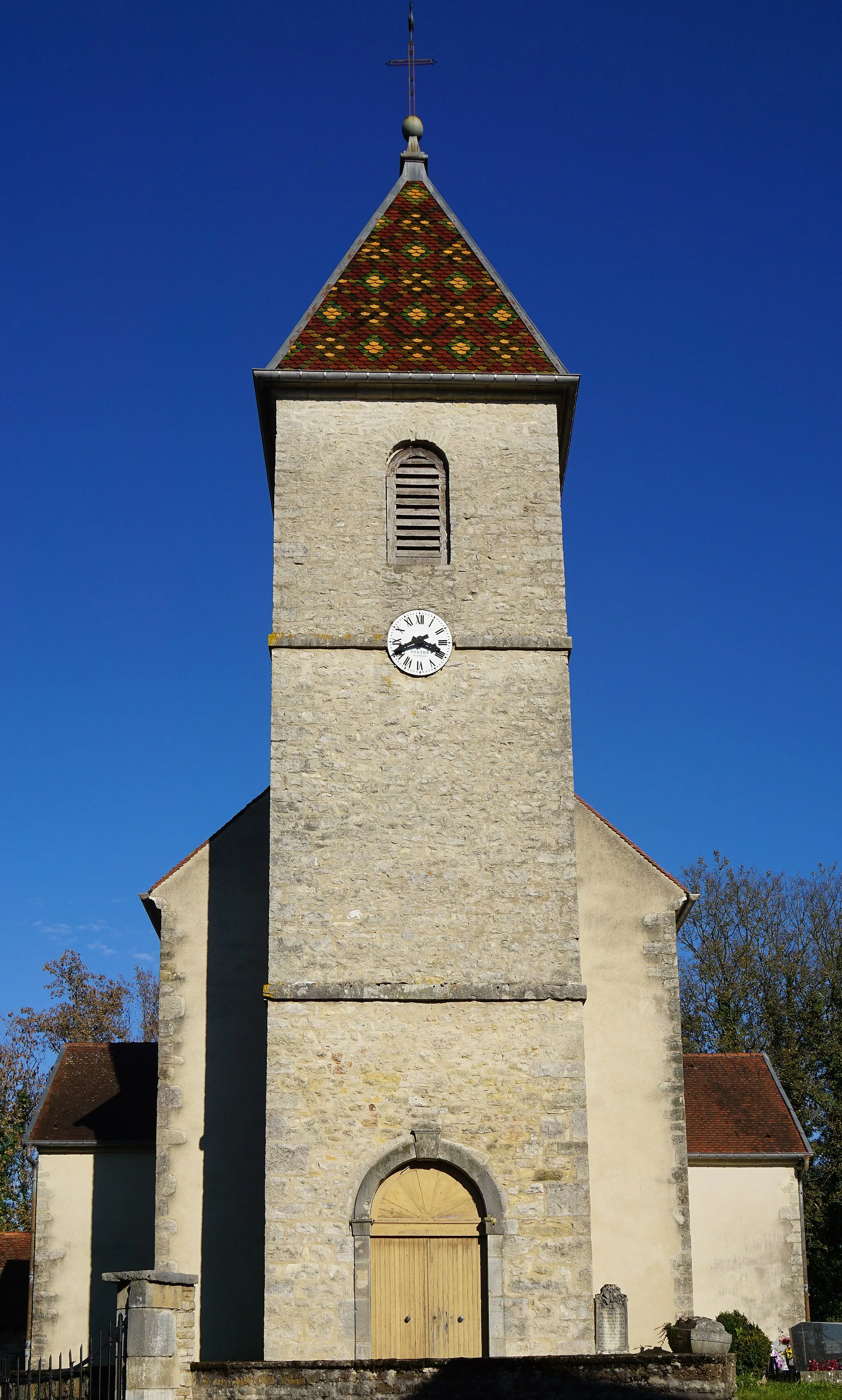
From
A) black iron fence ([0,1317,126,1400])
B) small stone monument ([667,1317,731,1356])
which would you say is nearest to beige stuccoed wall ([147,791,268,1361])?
black iron fence ([0,1317,126,1400])

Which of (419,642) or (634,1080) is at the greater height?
(419,642)

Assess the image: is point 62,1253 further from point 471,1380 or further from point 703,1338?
point 703,1338

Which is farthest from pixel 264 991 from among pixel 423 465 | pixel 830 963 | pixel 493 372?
pixel 830 963

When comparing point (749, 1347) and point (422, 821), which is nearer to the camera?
point (422, 821)

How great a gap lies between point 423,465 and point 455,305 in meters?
2.46

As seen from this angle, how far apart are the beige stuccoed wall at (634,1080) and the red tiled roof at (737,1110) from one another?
5.06 meters

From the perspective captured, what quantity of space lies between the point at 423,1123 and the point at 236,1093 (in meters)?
2.65

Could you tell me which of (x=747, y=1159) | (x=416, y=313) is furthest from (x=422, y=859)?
(x=747, y=1159)

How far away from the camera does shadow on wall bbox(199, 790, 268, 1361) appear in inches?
587

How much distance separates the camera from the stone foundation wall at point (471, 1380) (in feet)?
33.5

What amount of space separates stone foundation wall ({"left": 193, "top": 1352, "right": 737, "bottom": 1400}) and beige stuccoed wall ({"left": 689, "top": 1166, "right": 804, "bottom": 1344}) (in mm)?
Result: 10597

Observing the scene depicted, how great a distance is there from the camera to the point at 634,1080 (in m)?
15.7

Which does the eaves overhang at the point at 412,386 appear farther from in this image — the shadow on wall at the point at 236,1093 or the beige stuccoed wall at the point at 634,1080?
the beige stuccoed wall at the point at 634,1080

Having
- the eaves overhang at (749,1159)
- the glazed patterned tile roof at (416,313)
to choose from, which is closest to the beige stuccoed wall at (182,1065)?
the glazed patterned tile roof at (416,313)
